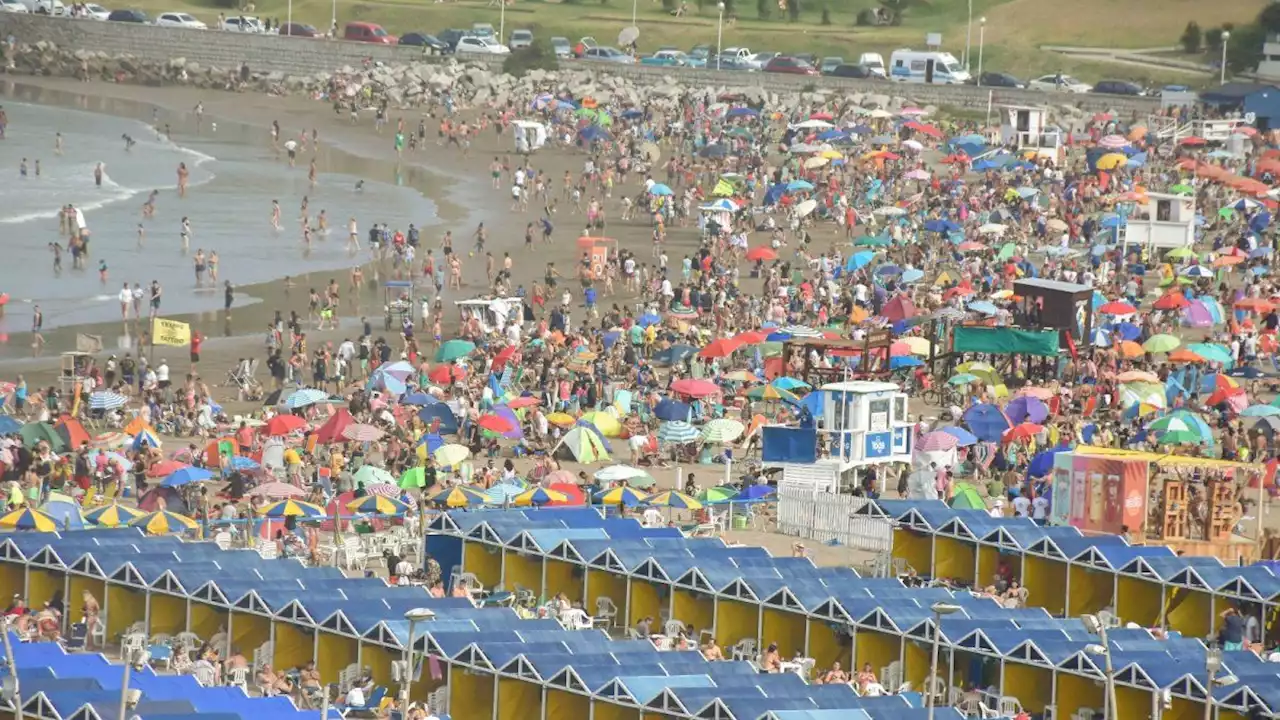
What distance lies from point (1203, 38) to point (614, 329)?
5678 centimetres

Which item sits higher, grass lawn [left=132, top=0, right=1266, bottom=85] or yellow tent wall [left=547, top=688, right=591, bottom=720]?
grass lawn [left=132, top=0, right=1266, bottom=85]

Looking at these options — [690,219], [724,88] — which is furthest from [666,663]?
[724,88]

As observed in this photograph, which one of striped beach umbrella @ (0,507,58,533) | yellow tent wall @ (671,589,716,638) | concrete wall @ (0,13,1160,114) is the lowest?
yellow tent wall @ (671,589,716,638)

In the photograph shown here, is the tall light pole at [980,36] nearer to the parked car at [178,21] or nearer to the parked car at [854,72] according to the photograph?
the parked car at [854,72]

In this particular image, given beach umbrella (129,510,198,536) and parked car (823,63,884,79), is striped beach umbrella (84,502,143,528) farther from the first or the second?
parked car (823,63,884,79)

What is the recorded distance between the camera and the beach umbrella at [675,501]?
29312mm

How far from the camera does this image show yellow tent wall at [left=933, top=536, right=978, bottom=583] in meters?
27.6

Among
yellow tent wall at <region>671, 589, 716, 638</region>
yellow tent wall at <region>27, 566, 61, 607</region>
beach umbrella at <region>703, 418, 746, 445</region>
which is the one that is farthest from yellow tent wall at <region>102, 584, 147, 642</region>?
beach umbrella at <region>703, 418, 746, 445</region>

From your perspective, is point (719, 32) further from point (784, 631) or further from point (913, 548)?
point (784, 631)

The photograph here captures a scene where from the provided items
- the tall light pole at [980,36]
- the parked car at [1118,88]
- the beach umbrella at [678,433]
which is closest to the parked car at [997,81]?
the tall light pole at [980,36]

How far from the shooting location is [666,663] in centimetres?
2159

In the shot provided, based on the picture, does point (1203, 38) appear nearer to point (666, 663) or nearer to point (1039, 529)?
point (1039, 529)

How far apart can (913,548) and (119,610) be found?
9.41 meters

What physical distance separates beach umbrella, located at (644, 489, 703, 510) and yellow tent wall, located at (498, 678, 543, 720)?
812cm
